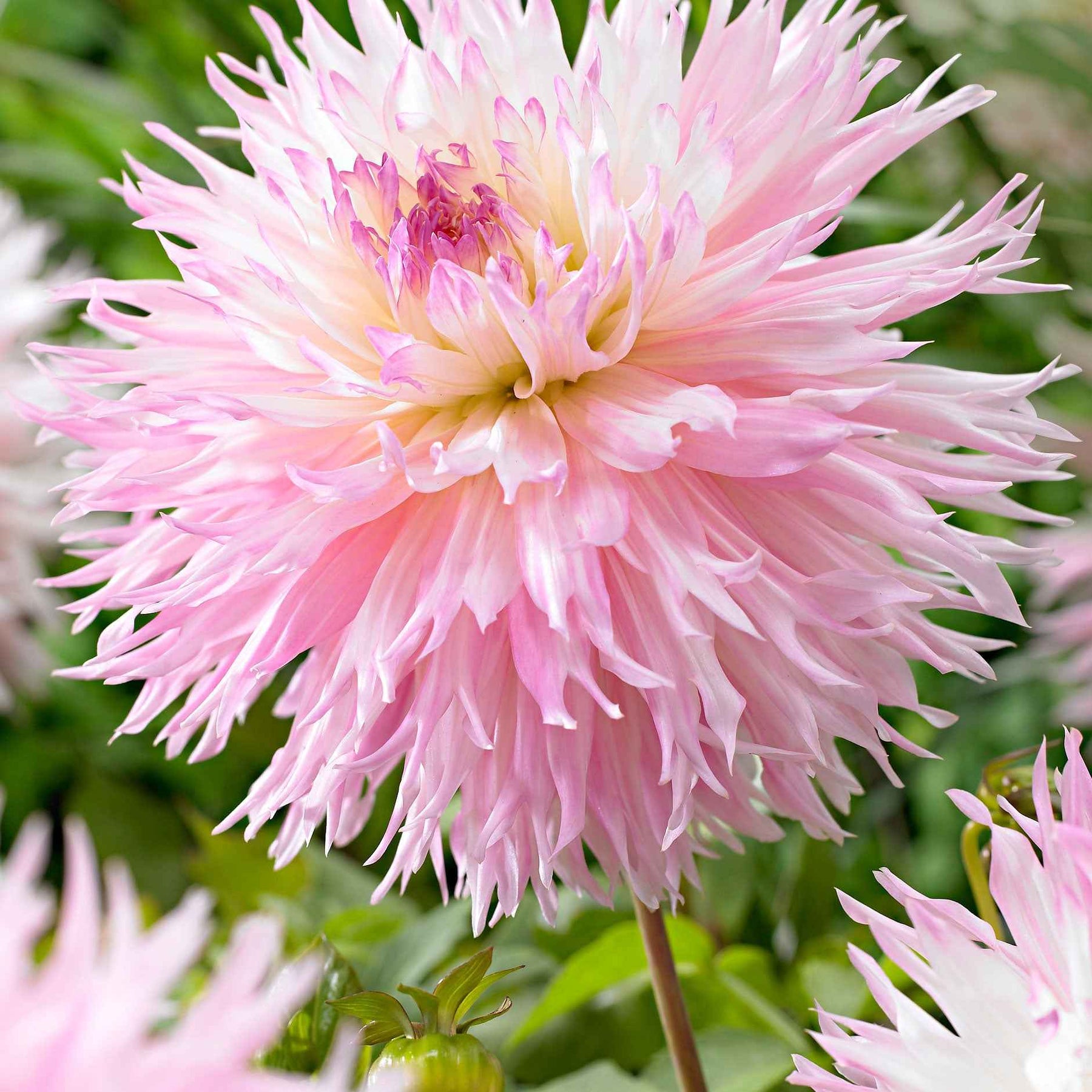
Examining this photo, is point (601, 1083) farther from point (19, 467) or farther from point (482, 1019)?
point (19, 467)

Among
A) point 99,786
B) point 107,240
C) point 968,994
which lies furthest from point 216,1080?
point 107,240

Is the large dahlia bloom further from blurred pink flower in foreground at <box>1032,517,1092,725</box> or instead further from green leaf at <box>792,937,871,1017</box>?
blurred pink flower in foreground at <box>1032,517,1092,725</box>

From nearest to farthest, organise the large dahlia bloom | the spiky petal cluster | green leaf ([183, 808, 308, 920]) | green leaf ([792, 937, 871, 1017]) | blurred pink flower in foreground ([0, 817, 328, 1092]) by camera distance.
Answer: blurred pink flower in foreground ([0, 817, 328, 1092]) < the large dahlia bloom < green leaf ([792, 937, 871, 1017]) < green leaf ([183, 808, 308, 920]) < the spiky petal cluster

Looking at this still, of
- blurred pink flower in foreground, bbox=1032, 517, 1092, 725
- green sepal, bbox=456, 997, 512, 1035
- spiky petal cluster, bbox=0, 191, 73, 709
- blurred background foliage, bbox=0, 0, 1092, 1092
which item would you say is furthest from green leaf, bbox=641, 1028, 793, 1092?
spiky petal cluster, bbox=0, 191, 73, 709

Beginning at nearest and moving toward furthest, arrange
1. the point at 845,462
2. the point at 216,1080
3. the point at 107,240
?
the point at 216,1080
the point at 845,462
the point at 107,240

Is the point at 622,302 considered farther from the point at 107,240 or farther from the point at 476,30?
the point at 107,240

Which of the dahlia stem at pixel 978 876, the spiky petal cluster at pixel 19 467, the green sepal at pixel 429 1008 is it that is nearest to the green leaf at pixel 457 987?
the green sepal at pixel 429 1008

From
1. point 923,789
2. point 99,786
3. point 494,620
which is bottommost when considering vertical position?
point 923,789
